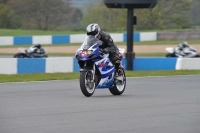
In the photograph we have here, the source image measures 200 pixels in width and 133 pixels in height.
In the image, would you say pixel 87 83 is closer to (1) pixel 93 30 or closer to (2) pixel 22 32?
(1) pixel 93 30

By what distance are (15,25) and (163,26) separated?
10071mm

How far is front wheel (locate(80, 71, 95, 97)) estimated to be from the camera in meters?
Answer: 10.8

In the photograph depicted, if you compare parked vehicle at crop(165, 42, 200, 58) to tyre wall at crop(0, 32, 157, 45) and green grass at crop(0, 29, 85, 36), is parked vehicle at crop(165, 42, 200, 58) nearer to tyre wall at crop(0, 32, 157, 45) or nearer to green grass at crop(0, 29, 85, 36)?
tyre wall at crop(0, 32, 157, 45)

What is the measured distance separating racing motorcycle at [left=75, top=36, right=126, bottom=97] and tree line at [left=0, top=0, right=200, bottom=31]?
24.5 metres

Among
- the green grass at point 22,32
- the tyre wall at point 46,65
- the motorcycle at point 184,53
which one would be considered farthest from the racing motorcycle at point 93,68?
the green grass at point 22,32

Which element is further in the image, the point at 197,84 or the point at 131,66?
the point at 131,66

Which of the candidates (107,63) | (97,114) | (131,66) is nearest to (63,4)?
(131,66)

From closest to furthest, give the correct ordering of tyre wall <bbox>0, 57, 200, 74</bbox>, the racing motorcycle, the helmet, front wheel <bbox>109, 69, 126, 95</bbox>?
the racing motorcycle < the helmet < front wheel <bbox>109, 69, 126, 95</bbox> < tyre wall <bbox>0, 57, 200, 74</bbox>

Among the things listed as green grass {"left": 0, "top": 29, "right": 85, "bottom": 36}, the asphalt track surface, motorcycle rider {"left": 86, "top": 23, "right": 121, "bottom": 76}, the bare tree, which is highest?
the bare tree

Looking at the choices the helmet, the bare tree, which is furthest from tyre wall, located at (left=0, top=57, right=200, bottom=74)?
the bare tree

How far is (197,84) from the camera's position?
46.5 ft

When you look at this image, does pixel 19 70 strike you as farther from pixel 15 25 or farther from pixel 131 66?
pixel 15 25

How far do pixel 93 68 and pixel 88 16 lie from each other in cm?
3346

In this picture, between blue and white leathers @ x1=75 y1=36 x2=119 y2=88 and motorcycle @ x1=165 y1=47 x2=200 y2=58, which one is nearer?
blue and white leathers @ x1=75 y1=36 x2=119 y2=88
